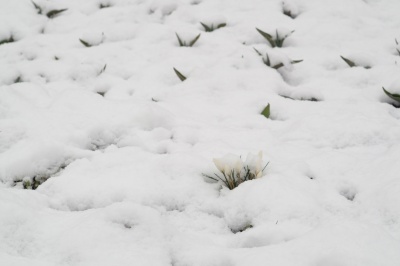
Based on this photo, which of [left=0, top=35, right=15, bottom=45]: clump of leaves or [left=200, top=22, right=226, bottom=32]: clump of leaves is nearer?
[left=0, top=35, right=15, bottom=45]: clump of leaves

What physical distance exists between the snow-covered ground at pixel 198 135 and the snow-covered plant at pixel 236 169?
0.13 feet

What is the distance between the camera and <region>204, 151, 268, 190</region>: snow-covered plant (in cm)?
157

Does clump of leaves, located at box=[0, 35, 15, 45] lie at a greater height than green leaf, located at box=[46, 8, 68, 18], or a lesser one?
lesser

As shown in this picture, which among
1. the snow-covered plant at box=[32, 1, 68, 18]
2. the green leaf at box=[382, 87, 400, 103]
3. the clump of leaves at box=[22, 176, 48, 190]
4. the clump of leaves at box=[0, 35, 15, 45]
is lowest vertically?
the clump of leaves at box=[22, 176, 48, 190]

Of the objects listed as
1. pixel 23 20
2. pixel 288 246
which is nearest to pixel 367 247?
pixel 288 246

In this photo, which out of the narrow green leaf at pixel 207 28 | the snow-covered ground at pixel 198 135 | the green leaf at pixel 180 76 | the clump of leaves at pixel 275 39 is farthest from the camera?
the narrow green leaf at pixel 207 28

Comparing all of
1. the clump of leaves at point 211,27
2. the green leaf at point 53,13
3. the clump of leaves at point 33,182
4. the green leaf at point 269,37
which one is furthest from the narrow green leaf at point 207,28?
the clump of leaves at point 33,182

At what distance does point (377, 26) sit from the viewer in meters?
3.21

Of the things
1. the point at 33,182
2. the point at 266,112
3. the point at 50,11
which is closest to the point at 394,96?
the point at 266,112

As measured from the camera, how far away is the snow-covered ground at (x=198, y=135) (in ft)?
3.75

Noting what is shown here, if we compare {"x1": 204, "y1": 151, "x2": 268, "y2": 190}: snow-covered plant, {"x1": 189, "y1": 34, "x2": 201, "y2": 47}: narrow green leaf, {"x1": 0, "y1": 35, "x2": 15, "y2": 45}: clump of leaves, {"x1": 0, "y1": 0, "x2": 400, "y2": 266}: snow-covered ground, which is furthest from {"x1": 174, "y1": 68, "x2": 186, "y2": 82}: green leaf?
{"x1": 0, "y1": 35, "x2": 15, "y2": 45}: clump of leaves

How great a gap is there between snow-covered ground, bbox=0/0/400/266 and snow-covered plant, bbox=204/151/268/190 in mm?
40

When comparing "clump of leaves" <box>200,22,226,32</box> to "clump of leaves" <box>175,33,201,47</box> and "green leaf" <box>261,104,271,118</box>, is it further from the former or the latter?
"green leaf" <box>261,104,271,118</box>

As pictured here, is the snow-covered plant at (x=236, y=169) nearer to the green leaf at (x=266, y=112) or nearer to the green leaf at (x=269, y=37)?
the green leaf at (x=266, y=112)
